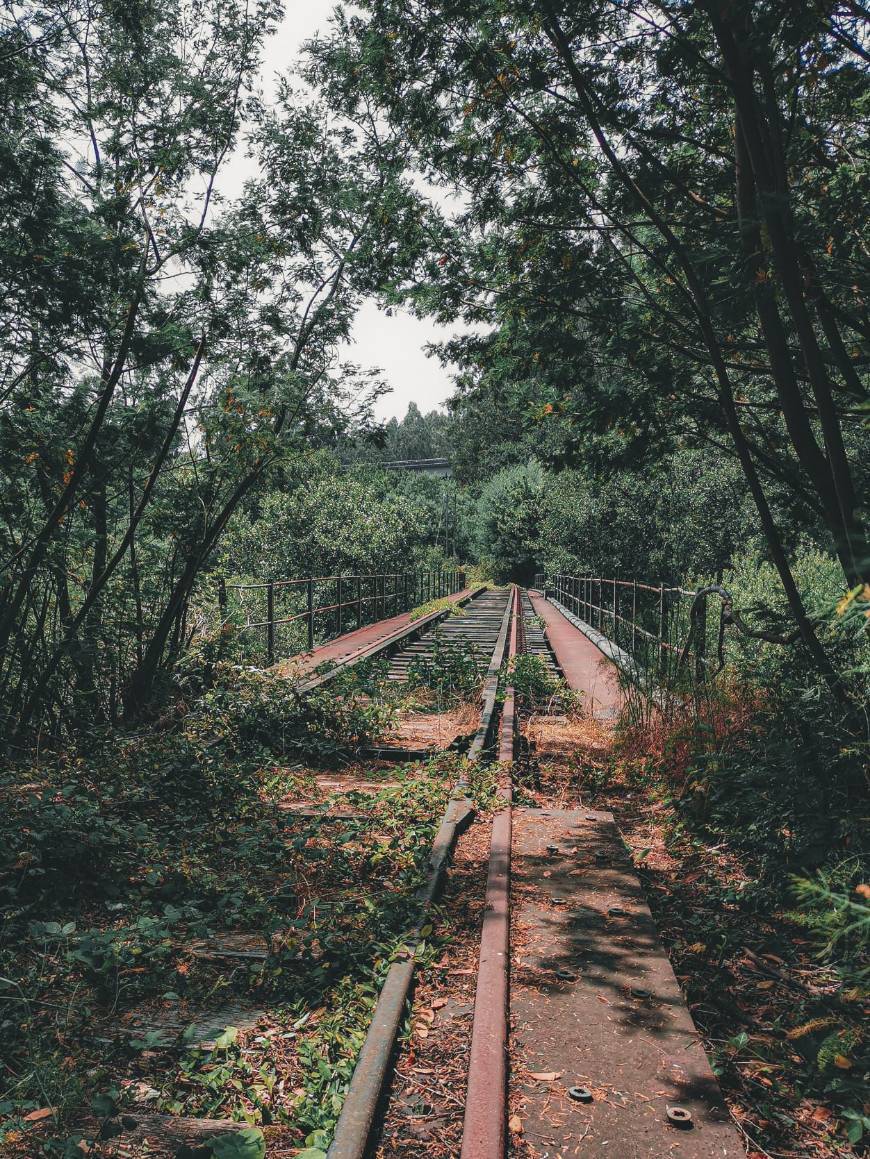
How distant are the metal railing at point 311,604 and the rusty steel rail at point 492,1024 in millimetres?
4556

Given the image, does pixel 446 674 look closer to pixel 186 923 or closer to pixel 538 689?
pixel 538 689

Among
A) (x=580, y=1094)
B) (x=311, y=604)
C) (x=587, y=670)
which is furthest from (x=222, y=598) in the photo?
(x=580, y=1094)

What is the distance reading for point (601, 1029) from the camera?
9.55 feet

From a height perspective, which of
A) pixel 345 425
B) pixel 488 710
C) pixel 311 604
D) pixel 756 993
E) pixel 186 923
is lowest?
pixel 756 993

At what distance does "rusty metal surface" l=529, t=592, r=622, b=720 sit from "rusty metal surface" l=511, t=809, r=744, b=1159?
4185mm

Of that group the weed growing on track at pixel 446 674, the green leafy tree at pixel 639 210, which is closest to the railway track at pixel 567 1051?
the green leafy tree at pixel 639 210

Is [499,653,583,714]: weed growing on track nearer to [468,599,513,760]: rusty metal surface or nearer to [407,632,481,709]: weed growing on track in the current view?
[468,599,513,760]: rusty metal surface

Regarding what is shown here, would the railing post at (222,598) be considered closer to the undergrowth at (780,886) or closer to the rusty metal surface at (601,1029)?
the undergrowth at (780,886)

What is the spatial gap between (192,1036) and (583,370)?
552 centimetres

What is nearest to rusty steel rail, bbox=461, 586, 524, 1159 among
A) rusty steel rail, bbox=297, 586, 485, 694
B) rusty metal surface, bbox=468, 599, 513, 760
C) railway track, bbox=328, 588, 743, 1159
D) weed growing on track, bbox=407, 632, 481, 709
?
railway track, bbox=328, 588, 743, 1159

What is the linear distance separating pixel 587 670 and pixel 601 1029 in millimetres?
9397

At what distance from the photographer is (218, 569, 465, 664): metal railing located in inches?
396

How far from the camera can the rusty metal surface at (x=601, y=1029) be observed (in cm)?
236

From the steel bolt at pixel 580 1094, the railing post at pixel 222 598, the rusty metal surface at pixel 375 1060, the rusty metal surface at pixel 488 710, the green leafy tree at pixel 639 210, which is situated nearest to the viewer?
the rusty metal surface at pixel 375 1060
